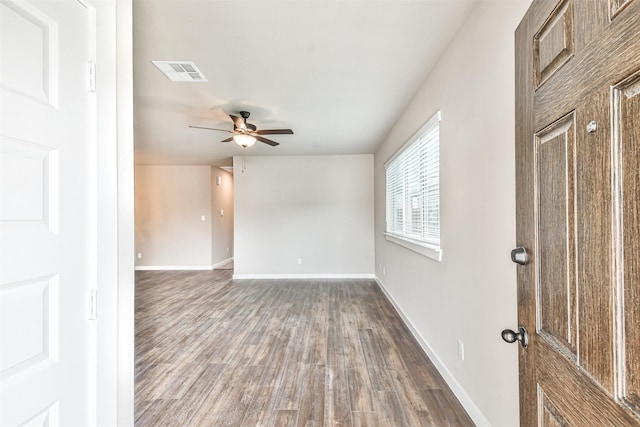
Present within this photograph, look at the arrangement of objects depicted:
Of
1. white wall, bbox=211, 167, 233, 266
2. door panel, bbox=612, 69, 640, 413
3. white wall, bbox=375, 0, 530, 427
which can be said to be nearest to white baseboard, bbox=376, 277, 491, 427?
white wall, bbox=375, 0, 530, 427

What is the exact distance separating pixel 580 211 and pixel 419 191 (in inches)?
101

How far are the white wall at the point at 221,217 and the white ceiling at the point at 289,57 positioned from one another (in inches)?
131

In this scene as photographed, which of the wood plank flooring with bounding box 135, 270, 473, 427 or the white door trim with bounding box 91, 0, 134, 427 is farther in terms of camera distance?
the wood plank flooring with bounding box 135, 270, 473, 427

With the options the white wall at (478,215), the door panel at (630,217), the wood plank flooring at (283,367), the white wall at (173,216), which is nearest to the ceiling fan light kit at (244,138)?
the white wall at (478,215)

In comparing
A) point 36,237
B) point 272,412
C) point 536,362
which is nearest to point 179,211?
point 272,412

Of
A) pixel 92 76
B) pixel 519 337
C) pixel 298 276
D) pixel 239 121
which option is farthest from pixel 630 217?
pixel 298 276

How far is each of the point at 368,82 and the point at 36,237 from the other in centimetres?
267

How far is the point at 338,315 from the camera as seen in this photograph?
3893mm

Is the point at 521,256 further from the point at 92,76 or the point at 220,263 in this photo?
the point at 220,263

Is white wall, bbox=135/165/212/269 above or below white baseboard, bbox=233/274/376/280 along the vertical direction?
above

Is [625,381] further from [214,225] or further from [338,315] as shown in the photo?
[214,225]

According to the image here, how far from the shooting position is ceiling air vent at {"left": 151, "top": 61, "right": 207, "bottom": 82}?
96.1 inches

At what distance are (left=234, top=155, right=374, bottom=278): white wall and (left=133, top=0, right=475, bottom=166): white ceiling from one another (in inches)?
81.5

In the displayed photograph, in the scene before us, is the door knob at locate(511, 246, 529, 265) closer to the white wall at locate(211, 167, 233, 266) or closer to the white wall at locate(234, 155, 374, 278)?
the white wall at locate(234, 155, 374, 278)
